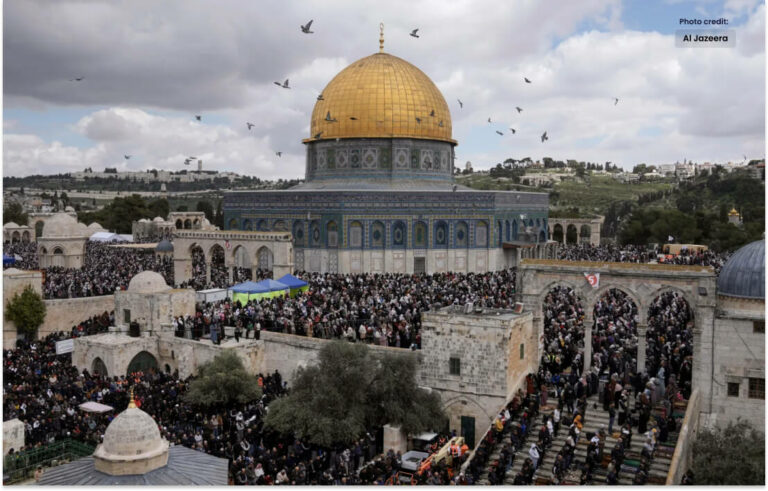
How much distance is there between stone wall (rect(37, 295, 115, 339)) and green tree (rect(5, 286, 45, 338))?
0.66 m

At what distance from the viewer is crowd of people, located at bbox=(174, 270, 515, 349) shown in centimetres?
1991

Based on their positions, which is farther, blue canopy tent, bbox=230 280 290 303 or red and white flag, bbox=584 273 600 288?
blue canopy tent, bbox=230 280 290 303

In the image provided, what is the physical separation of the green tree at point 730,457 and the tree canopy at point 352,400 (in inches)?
220

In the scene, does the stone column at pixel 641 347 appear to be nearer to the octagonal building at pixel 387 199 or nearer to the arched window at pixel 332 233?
the octagonal building at pixel 387 199

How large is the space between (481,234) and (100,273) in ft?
55.0

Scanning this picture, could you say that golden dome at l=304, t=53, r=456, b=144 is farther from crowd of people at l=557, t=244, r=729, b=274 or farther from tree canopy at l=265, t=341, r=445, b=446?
tree canopy at l=265, t=341, r=445, b=446

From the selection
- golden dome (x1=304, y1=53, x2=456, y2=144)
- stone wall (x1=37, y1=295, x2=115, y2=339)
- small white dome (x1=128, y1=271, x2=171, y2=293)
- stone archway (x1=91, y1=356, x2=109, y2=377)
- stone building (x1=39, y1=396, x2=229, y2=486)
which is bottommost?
stone archway (x1=91, y1=356, x2=109, y2=377)

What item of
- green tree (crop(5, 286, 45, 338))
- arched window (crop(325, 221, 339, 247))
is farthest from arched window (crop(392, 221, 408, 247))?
green tree (crop(5, 286, 45, 338))

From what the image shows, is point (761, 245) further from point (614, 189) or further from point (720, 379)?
point (614, 189)

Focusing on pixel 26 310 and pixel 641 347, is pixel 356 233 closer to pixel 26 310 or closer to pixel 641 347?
pixel 26 310

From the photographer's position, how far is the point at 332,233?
31.8 meters

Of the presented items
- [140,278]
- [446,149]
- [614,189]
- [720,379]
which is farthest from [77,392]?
[614,189]

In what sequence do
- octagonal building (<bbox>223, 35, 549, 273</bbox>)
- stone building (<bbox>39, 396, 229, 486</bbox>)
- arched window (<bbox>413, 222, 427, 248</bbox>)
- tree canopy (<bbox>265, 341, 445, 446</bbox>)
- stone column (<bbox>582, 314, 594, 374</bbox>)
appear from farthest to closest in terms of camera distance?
1. arched window (<bbox>413, 222, 427, 248</bbox>)
2. octagonal building (<bbox>223, 35, 549, 273</bbox>)
3. stone column (<bbox>582, 314, 594, 374</bbox>)
4. tree canopy (<bbox>265, 341, 445, 446</bbox>)
5. stone building (<bbox>39, 396, 229, 486</bbox>)

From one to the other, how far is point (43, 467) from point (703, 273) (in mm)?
14169
